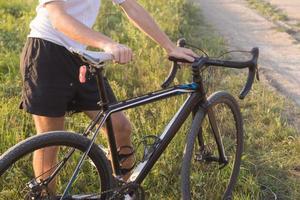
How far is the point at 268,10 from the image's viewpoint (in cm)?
1005

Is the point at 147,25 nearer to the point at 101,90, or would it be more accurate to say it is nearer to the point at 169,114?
the point at 101,90

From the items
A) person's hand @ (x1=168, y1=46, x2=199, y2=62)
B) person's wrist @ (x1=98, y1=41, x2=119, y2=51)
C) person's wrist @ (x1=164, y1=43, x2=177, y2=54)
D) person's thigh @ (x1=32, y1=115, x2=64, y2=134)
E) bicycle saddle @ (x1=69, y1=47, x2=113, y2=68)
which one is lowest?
person's thigh @ (x1=32, y1=115, x2=64, y2=134)

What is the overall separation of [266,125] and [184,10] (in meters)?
4.62

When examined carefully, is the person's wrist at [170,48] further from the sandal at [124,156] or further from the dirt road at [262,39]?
the dirt road at [262,39]

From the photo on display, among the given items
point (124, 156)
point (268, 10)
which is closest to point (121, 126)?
point (124, 156)

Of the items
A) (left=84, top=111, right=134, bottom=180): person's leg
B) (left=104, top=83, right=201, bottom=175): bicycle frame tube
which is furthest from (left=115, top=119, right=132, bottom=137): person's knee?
(left=104, top=83, right=201, bottom=175): bicycle frame tube

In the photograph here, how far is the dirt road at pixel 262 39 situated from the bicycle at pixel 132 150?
8.21ft

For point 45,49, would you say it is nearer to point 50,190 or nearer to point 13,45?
point 50,190

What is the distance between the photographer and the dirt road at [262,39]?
20.7 feet

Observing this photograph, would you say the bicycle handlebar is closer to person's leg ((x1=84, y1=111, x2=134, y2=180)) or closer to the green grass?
person's leg ((x1=84, y1=111, x2=134, y2=180))

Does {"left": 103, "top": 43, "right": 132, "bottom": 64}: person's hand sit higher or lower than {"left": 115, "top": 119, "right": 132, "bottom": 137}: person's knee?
higher

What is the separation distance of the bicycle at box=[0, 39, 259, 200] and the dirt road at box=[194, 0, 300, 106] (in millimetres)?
2504

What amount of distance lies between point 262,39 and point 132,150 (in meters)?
5.58

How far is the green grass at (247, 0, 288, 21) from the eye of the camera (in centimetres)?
952
